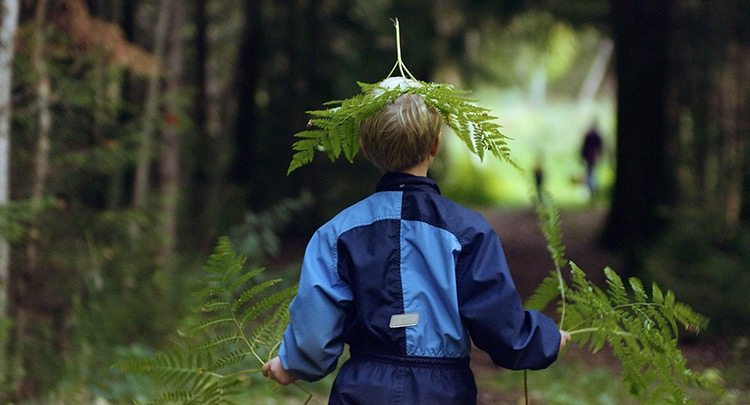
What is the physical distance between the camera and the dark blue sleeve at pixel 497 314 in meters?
3.04

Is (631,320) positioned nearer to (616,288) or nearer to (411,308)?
(616,288)

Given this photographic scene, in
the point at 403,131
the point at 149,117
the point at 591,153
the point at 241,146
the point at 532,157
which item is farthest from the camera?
the point at 532,157

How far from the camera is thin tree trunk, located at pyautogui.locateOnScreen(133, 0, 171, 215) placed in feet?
27.2

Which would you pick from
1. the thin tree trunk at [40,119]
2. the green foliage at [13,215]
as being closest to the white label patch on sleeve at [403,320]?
the green foliage at [13,215]

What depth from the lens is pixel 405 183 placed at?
3215mm

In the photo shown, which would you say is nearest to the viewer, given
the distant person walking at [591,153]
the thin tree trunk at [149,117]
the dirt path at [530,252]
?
the thin tree trunk at [149,117]

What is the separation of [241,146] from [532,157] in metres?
22.0

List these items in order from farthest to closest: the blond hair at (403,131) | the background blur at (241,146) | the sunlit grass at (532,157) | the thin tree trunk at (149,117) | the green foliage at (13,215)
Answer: the sunlit grass at (532,157), the thin tree trunk at (149,117), the background blur at (241,146), the green foliage at (13,215), the blond hair at (403,131)

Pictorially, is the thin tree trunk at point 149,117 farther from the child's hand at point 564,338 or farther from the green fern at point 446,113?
the child's hand at point 564,338

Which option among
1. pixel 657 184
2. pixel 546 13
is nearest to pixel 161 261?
pixel 657 184

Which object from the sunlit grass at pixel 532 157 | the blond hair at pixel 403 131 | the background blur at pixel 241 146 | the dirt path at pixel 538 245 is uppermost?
the blond hair at pixel 403 131

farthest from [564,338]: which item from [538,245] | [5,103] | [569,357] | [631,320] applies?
[538,245]

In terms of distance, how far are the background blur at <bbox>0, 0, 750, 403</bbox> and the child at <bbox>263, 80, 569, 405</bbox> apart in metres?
0.38

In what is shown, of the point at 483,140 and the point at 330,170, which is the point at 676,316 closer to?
the point at 483,140
